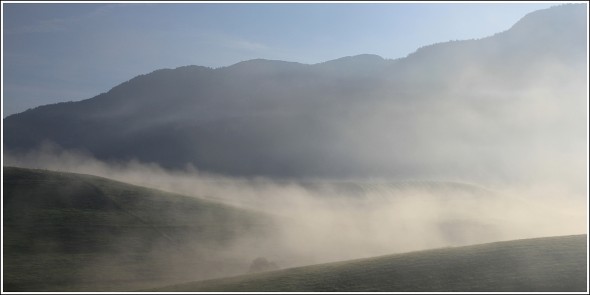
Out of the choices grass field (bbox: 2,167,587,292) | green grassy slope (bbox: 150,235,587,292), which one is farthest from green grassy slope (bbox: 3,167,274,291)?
green grassy slope (bbox: 150,235,587,292)

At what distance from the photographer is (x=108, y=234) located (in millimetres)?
80188

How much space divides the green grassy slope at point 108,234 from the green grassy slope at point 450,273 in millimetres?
16707

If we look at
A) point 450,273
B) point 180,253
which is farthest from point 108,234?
point 450,273

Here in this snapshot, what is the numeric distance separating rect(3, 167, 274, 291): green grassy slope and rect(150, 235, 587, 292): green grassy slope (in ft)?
54.8

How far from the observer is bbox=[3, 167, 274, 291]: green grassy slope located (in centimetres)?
6631

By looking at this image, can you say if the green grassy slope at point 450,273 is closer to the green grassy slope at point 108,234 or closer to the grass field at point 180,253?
the grass field at point 180,253

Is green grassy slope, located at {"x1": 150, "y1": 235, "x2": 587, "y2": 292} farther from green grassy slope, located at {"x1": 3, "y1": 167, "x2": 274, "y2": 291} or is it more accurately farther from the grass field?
green grassy slope, located at {"x1": 3, "y1": 167, "x2": 274, "y2": 291}

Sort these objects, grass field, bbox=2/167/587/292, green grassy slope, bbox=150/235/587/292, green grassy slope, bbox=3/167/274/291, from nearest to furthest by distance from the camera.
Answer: green grassy slope, bbox=150/235/587/292
grass field, bbox=2/167/587/292
green grassy slope, bbox=3/167/274/291

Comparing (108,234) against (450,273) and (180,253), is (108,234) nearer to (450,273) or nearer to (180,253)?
(180,253)

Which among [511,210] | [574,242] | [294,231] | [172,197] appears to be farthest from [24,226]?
[511,210]

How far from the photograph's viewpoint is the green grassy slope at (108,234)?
6631cm

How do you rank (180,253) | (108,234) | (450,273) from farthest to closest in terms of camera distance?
(108,234), (180,253), (450,273)

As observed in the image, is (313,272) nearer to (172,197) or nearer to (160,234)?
(160,234)

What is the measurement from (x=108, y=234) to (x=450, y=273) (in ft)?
160
